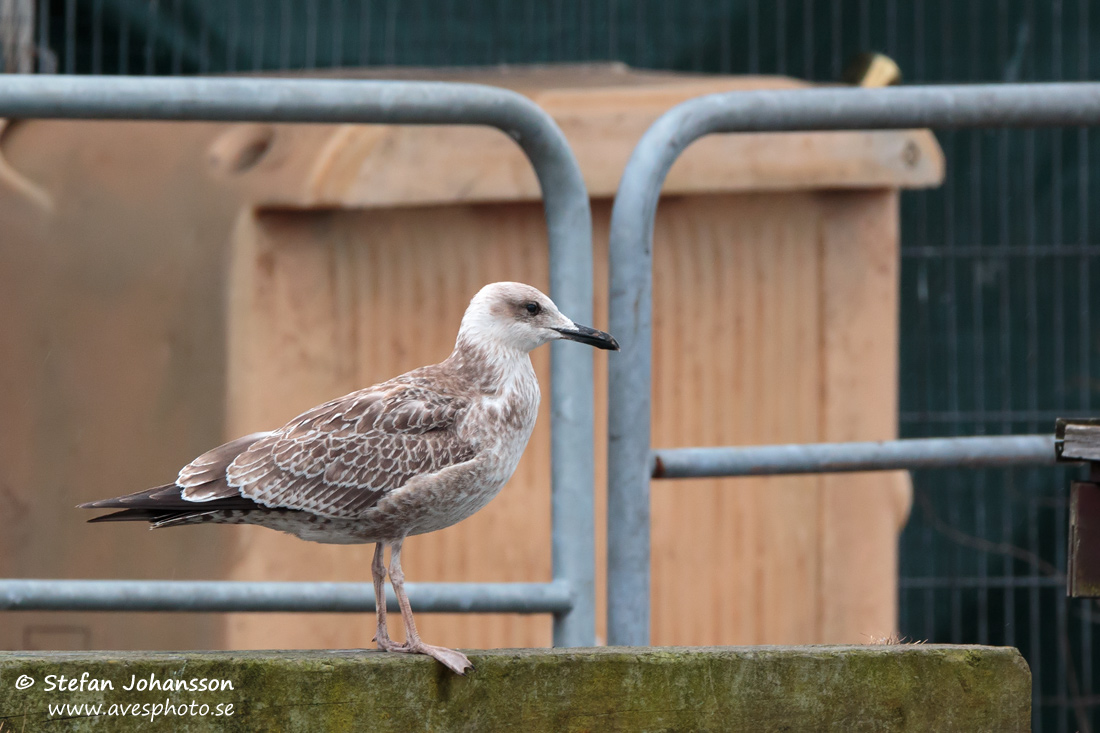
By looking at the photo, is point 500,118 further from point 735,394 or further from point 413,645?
point 735,394

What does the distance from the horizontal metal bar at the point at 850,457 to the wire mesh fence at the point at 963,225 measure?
1.96 meters

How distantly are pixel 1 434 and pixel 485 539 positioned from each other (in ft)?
4.29

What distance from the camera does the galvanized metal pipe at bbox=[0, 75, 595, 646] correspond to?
2291 mm

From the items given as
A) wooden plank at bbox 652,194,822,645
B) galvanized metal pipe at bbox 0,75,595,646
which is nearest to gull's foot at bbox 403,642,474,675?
galvanized metal pipe at bbox 0,75,595,646

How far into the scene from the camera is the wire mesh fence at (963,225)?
4629mm

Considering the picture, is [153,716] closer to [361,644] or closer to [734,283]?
[361,644]

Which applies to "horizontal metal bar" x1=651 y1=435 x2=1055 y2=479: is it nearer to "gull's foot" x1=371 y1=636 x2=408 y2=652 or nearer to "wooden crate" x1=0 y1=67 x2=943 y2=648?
"gull's foot" x1=371 y1=636 x2=408 y2=652

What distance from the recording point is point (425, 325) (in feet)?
12.4

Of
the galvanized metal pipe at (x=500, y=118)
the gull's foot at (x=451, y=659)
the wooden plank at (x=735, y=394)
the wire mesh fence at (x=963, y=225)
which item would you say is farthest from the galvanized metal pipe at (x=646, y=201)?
the wire mesh fence at (x=963, y=225)

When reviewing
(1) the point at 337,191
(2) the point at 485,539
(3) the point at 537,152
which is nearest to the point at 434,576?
(2) the point at 485,539

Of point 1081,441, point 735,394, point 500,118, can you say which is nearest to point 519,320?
point 500,118

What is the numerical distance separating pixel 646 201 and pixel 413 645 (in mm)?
941

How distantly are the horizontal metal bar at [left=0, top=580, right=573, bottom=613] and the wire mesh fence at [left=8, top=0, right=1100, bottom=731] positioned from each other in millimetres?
2514

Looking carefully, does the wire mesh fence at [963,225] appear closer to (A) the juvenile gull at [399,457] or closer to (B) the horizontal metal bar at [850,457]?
(B) the horizontal metal bar at [850,457]
